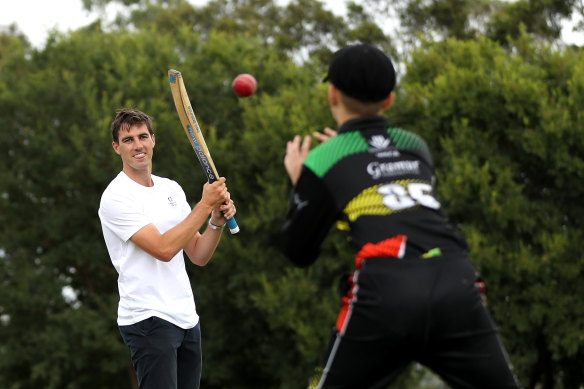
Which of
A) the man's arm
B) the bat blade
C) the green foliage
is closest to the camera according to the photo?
the man's arm

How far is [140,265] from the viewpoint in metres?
→ 4.62

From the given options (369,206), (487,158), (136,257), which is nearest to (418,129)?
(487,158)

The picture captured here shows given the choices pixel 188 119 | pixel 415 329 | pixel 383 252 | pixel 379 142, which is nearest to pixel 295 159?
pixel 379 142

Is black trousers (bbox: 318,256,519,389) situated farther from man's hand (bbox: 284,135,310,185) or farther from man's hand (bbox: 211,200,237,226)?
man's hand (bbox: 211,200,237,226)

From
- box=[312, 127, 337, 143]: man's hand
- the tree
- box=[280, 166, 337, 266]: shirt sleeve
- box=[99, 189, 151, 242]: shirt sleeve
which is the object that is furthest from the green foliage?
box=[280, 166, 337, 266]: shirt sleeve

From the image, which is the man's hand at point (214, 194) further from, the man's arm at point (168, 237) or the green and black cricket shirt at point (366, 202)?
the green and black cricket shirt at point (366, 202)

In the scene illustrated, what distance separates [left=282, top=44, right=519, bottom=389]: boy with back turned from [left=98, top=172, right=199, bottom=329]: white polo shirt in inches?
62.9

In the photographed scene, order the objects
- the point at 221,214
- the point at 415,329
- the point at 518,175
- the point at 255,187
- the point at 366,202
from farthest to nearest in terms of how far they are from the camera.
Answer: the point at 255,187 → the point at 518,175 → the point at 221,214 → the point at 366,202 → the point at 415,329

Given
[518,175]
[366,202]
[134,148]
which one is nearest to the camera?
[366,202]

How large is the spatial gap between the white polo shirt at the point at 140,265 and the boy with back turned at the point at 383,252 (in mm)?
1597

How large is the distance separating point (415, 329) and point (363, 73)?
92 cm

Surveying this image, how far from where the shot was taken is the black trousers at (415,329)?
2.96m

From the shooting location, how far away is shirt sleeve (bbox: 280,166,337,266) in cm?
310

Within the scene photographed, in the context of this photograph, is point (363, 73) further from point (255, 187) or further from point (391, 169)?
point (255, 187)
